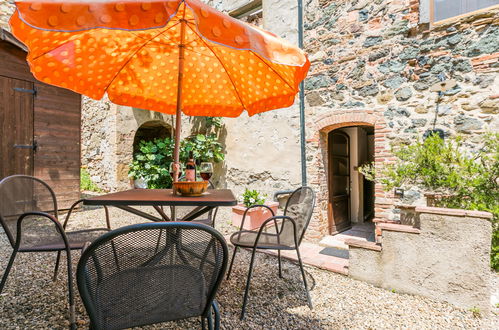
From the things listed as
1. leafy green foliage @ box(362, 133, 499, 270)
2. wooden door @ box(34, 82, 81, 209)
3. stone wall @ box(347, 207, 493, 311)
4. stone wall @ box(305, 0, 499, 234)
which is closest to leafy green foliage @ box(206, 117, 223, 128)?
stone wall @ box(305, 0, 499, 234)

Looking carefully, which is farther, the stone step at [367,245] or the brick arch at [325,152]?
the brick arch at [325,152]

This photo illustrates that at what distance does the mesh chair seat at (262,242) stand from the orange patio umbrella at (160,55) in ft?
2.81

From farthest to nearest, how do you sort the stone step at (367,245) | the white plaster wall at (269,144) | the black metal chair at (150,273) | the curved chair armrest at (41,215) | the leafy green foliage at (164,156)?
the leafy green foliage at (164,156)
the white plaster wall at (269,144)
the stone step at (367,245)
the curved chair armrest at (41,215)
the black metal chair at (150,273)

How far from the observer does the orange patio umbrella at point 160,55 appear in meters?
1.34

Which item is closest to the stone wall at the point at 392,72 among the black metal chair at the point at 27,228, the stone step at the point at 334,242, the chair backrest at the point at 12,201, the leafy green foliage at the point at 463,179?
the stone step at the point at 334,242

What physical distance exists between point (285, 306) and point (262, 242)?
51cm

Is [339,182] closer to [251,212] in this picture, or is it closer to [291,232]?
[251,212]

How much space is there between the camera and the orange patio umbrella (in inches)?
52.6

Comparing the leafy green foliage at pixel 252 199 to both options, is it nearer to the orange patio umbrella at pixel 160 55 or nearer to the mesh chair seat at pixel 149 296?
the orange patio umbrella at pixel 160 55

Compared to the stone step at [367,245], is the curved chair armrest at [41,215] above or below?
above

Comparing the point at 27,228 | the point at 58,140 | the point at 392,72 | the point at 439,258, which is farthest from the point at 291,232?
the point at 58,140

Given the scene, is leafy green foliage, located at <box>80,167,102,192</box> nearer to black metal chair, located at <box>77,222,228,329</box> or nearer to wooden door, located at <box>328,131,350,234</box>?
wooden door, located at <box>328,131,350,234</box>

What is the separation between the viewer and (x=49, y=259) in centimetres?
284

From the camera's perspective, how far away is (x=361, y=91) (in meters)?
4.18
